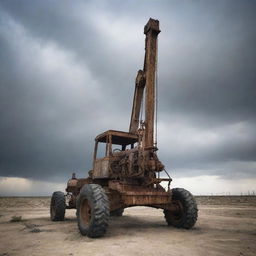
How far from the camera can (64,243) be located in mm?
6539

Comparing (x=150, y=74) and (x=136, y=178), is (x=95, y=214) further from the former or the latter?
(x=150, y=74)

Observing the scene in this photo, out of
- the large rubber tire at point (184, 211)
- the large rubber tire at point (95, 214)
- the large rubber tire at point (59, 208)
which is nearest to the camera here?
the large rubber tire at point (95, 214)

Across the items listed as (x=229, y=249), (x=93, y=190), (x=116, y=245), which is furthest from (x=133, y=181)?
(x=229, y=249)

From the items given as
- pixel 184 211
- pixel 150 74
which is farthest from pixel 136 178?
pixel 150 74

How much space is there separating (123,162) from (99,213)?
2.22 metres

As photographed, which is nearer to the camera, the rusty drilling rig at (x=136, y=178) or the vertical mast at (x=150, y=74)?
the rusty drilling rig at (x=136, y=178)

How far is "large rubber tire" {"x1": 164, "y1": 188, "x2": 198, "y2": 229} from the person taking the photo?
8.64 m

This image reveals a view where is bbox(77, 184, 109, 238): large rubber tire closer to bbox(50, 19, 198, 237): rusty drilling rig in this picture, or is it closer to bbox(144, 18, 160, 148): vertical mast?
bbox(50, 19, 198, 237): rusty drilling rig

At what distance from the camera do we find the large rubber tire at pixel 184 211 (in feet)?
28.3

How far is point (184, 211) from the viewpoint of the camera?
29.0 ft

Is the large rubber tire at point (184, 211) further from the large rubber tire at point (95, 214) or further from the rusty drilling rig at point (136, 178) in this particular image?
the large rubber tire at point (95, 214)

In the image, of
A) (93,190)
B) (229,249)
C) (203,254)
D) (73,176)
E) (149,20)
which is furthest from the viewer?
(73,176)

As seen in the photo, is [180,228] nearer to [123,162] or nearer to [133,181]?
[133,181]

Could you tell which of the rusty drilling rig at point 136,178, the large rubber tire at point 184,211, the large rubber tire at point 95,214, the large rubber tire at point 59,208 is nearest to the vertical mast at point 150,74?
the rusty drilling rig at point 136,178
